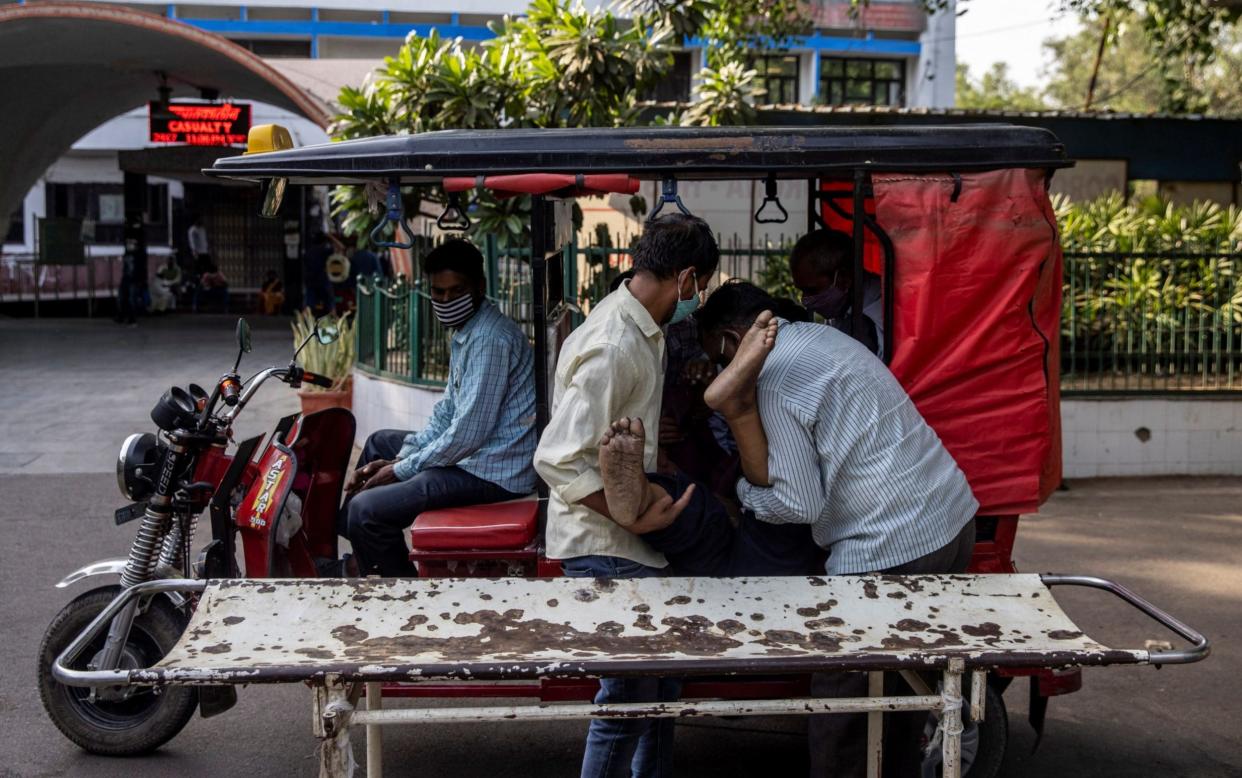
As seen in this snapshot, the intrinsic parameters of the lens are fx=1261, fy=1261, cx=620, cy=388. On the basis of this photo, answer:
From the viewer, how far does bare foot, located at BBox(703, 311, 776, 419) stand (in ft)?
10.8

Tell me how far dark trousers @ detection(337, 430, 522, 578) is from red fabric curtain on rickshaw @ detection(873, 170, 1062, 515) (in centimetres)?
152

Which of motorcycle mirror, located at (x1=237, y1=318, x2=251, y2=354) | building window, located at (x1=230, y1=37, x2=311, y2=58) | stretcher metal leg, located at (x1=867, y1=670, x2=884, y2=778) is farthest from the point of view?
building window, located at (x1=230, y1=37, x2=311, y2=58)

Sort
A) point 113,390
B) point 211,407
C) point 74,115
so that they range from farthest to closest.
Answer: point 74,115 < point 113,390 < point 211,407

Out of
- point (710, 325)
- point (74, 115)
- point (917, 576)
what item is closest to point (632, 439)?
point (710, 325)

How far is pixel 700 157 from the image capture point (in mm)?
3709

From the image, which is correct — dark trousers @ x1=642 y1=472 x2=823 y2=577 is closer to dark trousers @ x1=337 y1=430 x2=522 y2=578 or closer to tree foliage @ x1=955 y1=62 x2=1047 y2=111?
dark trousers @ x1=337 y1=430 x2=522 y2=578

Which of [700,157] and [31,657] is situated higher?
[700,157]

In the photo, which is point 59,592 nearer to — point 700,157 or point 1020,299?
point 700,157

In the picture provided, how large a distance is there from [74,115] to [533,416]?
56.5 ft

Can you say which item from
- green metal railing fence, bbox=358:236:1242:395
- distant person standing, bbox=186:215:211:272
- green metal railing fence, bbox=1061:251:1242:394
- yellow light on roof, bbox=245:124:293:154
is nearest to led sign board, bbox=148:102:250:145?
distant person standing, bbox=186:215:211:272

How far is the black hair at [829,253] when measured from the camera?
4434 mm

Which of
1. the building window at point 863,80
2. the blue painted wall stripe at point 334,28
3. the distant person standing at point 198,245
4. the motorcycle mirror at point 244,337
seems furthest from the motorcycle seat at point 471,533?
the building window at point 863,80

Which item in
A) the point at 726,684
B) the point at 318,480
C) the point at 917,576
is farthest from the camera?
the point at 318,480

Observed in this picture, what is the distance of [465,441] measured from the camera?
4344 mm
